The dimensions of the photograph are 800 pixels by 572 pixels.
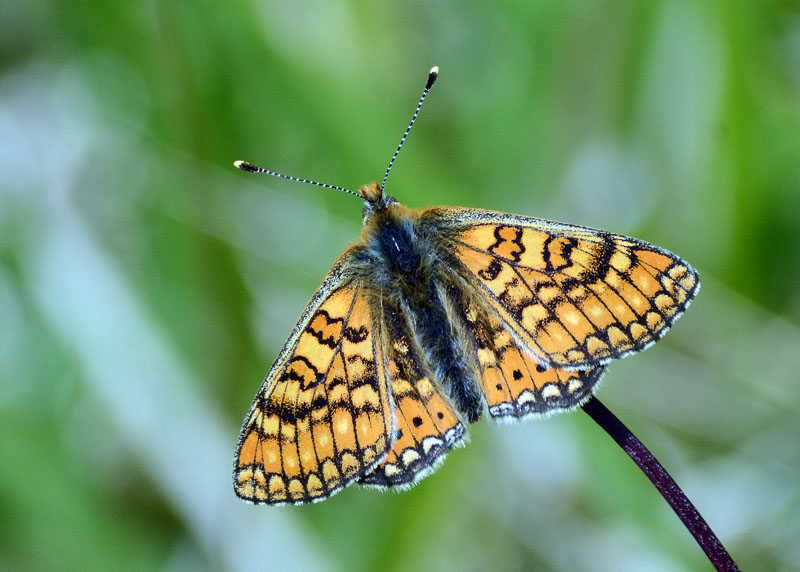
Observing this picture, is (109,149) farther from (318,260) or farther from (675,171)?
(675,171)

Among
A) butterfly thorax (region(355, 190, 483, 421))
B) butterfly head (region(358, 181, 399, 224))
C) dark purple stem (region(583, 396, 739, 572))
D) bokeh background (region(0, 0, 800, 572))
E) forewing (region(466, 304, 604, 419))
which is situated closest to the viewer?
dark purple stem (region(583, 396, 739, 572))

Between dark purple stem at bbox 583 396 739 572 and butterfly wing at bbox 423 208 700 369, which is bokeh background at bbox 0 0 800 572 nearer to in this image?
butterfly wing at bbox 423 208 700 369

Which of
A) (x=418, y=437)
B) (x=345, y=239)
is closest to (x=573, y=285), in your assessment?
(x=418, y=437)

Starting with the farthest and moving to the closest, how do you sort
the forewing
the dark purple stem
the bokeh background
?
the bokeh background < the forewing < the dark purple stem

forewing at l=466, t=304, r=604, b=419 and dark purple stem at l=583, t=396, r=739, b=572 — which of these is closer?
dark purple stem at l=583, t=396, r=739, b=572

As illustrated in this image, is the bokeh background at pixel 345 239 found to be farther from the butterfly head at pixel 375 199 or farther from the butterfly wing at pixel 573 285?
the butterfly wing at pixel 573 285

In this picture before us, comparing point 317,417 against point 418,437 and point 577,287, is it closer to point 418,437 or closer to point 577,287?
point 418,437

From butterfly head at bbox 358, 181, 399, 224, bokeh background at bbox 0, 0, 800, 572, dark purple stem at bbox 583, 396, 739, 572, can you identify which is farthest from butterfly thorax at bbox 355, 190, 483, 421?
bokeh background at bbox 0, 0, 800, 572
